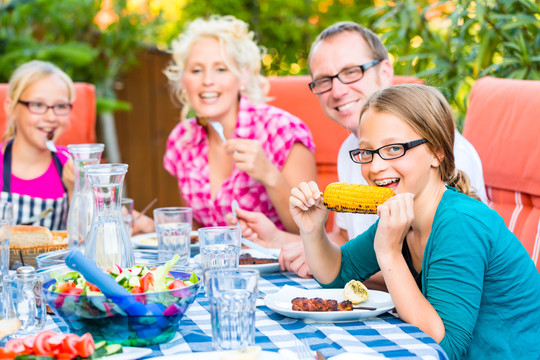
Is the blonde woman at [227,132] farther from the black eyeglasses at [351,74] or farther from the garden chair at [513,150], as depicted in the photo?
the garden chair at [513,150]

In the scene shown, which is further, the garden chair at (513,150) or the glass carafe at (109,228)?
the garden chair at (513,150)

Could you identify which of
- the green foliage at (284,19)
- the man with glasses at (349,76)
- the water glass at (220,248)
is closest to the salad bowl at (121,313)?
the water glass at (220,248)

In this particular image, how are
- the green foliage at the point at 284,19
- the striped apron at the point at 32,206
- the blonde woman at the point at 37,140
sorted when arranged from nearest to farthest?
the striped apron at the point at 32,206, the blonde woman at the point at 37,140, the green foliage at the point at 284,19

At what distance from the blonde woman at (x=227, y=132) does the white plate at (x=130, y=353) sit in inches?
65.0

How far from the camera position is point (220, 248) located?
1763mm

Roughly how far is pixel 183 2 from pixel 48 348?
8515 millimetres

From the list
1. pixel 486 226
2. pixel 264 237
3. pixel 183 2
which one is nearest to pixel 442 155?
pixel 486 226

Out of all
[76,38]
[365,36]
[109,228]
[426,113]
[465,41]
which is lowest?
[109,228]

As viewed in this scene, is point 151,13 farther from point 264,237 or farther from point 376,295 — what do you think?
point 376,295

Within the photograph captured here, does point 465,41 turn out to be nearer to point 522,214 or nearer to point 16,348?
point 522,214

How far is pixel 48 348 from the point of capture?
1.20 metres

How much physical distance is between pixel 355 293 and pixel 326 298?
0.09m

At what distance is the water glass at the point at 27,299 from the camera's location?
1488mm

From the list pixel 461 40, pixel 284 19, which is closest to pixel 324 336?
pixel 461 40
